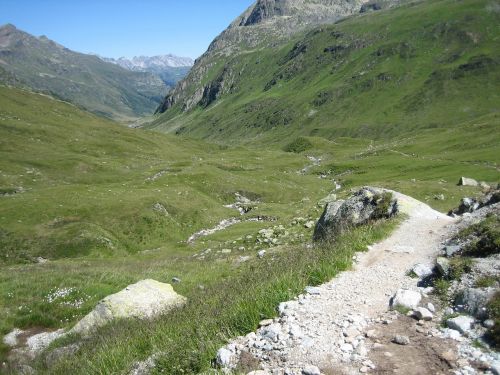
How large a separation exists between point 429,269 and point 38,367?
1386 centimetres

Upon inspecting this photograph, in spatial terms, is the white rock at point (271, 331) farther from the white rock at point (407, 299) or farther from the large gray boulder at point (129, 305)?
the large gray boulder at point (129, 305)

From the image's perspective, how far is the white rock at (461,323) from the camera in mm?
8984

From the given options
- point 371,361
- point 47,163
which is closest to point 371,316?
point 371,361

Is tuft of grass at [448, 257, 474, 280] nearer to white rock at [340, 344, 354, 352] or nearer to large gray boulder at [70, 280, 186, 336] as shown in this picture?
white rock at [340, 344, 354, 352]

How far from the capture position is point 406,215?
21453 mm

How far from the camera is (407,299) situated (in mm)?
10445

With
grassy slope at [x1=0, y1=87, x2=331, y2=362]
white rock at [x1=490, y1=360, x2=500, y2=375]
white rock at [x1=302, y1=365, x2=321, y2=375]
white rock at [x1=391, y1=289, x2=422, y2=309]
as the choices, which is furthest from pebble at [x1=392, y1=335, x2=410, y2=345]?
grassy slope at [x1=0, y1=87, x2=331, y2=362]

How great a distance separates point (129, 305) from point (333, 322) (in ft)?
39.9

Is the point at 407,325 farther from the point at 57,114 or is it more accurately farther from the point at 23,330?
the point at 57,114

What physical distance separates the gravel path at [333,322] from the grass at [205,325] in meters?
0.43

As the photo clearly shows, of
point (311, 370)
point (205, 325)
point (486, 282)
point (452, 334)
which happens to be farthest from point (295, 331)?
point (486, 282)

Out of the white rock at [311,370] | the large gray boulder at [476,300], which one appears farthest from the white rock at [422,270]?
the white rock at [311,370]

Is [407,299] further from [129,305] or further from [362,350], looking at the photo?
[129,305]

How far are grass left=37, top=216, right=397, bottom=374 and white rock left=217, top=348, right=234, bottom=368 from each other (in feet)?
1.00
